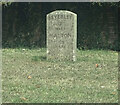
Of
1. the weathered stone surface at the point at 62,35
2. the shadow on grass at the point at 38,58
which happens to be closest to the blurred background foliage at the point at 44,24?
the shadow on grass at the point at 38,58

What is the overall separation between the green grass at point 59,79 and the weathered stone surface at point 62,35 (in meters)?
0.34

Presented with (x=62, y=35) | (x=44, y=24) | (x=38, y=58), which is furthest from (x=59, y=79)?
(x=44, y=24)

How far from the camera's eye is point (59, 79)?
9.71 metres

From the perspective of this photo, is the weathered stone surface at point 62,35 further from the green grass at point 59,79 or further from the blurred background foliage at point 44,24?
the blurred background foliage at point 44,24

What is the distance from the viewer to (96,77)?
999 cm

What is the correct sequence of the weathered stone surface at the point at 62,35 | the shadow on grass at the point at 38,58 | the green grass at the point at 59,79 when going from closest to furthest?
the green grass at the point at 59,79, the weathered stone surface at the point at 62,35, the shadow on grass at the point at 38,58

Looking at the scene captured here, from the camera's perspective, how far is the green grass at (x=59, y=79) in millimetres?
7938

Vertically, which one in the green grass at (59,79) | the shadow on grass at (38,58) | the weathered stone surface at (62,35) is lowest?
the green grass at (59,79)

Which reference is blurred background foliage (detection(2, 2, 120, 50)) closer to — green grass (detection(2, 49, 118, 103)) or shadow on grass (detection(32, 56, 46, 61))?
green grass (detection(2, 49, 118, 103))

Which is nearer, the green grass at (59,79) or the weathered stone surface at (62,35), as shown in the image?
the green grass at (59,79)

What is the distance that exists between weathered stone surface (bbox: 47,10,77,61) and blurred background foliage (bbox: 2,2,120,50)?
3.26m

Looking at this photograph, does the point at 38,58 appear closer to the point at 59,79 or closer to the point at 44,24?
the point at 59,79

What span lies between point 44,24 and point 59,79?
662 centimetres

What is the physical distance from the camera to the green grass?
7.94m
